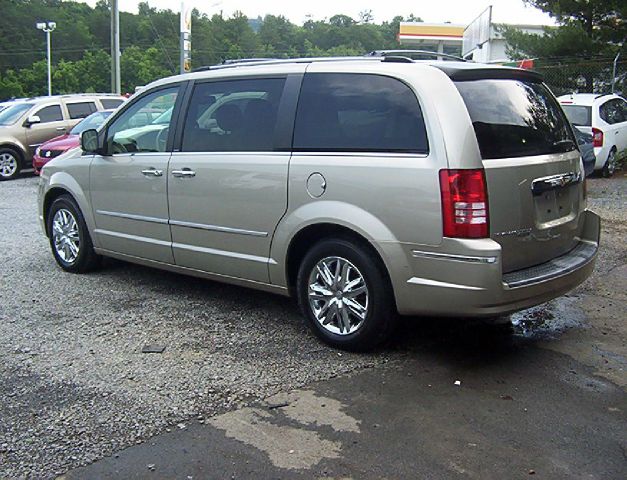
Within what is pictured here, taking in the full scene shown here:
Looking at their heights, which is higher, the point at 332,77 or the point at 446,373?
the point at 332,77

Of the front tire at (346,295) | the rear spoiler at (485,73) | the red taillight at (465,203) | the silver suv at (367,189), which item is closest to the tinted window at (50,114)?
the silver suv at (367,189)

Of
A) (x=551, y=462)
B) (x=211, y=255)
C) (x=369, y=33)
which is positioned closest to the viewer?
(x=551, y=462)

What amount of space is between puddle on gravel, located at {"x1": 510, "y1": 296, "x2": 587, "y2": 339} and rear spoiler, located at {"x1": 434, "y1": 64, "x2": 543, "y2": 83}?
5.91 feet

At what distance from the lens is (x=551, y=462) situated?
3.38m

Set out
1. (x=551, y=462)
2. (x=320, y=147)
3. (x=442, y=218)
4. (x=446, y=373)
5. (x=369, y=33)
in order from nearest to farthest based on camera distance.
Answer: (x=551, y=462) → (x=442, y=218) → (x=446, y=373) → (x=320, y=147) → (x=369, y=33)

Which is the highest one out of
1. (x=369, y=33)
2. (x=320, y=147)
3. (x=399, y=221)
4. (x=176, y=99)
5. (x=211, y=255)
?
(x=369, y=33)

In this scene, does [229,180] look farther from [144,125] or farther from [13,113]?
[13,113]

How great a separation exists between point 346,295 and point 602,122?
34.8 ft

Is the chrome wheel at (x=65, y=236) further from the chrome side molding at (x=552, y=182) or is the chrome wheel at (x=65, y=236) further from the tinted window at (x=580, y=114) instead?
the tinted window at (x=580, y=114)

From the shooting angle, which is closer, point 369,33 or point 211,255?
point 211,255

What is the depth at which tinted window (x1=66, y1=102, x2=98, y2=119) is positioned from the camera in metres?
17.2

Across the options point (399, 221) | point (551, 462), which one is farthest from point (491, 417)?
point (399, 221)

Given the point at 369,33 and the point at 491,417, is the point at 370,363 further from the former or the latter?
the point at 369,33

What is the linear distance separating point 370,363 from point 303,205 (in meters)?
1.13
